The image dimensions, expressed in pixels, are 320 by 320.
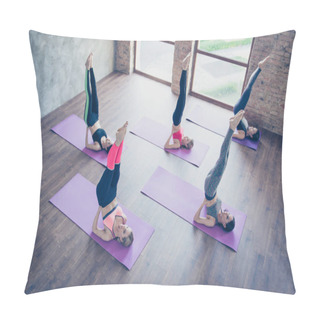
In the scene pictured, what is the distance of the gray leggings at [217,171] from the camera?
3648mm

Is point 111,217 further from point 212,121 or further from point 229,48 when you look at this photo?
point 229,48

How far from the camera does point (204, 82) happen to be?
737 centimetres

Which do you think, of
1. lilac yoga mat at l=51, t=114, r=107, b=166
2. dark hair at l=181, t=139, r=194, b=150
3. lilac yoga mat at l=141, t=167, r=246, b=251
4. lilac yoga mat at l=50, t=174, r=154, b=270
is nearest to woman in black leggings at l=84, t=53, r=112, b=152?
lilac yoga mat at l=51, t=114, r=107, b=166

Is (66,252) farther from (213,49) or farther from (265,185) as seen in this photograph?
(213,49)

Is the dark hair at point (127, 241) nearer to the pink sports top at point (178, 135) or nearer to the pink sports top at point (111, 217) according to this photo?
the pink sports top at point (111, 217)

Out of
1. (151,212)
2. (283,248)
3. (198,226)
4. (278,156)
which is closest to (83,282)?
(151,212)

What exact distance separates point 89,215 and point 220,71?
5.16m

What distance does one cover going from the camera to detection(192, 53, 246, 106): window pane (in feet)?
22.7

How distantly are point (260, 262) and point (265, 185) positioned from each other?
143cm

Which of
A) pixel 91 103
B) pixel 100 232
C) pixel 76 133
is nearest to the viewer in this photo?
pixel 100 232

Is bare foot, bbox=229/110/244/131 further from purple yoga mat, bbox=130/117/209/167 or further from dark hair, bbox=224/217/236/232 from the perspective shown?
purple yoga mat, bbox=130/117/209/167

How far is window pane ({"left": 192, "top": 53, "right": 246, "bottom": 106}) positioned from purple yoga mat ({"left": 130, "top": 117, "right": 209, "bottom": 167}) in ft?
4.89

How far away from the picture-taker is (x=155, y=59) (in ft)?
24.8

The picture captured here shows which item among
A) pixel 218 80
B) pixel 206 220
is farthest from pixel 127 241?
pixel 218 80
